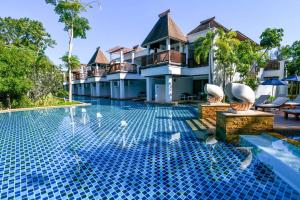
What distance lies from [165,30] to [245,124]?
45.3 feet

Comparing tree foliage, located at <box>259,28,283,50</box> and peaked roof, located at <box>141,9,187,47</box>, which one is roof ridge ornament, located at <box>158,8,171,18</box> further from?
tree foliage, located at <box>259,28,283,50</box>

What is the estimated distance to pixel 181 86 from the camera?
2214 cm

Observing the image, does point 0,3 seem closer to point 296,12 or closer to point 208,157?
point 208,157

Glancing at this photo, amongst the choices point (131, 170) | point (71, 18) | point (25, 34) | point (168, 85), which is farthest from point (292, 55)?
point (25, 34)

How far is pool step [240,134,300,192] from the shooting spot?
3.67 metres

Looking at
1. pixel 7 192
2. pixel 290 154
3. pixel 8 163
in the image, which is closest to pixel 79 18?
pixel 8 163

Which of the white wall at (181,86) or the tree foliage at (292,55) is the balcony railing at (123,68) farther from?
the tree foliage at (292,55)

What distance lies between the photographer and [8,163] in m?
4.69

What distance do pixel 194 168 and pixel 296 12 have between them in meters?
13.5

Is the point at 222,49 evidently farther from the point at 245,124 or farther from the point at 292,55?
the point at 292,55

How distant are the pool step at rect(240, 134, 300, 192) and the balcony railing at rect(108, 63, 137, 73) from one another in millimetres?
20156

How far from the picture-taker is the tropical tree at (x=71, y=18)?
60.2 ft

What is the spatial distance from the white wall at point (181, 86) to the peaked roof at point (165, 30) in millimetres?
5422

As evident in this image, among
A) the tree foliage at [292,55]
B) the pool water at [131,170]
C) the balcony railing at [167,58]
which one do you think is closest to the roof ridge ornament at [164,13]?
the balcony railing at [167,58]
